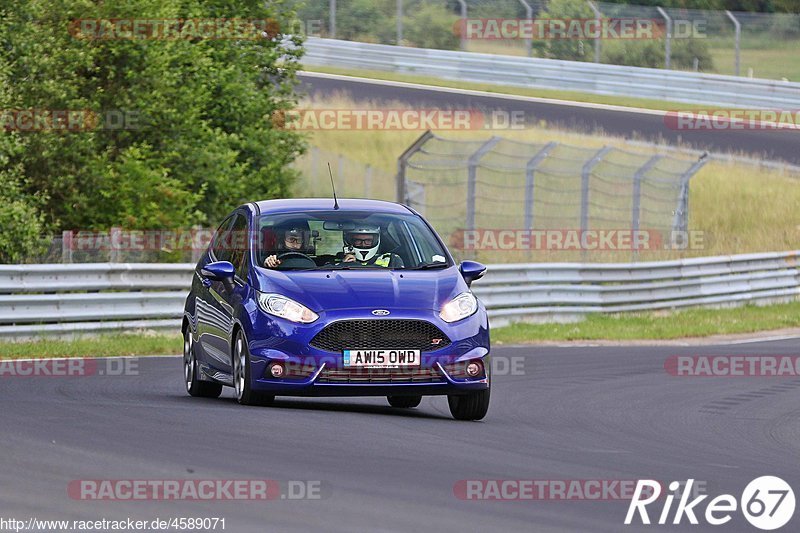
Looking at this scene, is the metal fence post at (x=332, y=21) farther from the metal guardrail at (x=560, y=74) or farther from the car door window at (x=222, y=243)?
the car door window at (x=222, y=243)

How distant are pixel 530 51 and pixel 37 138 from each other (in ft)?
71.0

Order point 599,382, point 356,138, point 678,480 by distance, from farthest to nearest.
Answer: point 356,138 → point 599,382 → point 678,480

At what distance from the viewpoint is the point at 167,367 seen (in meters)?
16.2

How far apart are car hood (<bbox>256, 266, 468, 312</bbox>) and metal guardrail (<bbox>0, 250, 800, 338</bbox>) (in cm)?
724

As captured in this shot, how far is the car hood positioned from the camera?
1115 cm

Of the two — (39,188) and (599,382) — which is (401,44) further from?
(599,382)

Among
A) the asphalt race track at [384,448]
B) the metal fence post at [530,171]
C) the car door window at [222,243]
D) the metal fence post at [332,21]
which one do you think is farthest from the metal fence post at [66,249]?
the metal fence post at [332,21]

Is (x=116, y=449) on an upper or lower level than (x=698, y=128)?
upper

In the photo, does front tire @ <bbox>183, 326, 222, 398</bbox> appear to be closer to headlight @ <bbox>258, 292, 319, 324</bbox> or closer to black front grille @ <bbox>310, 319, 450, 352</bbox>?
headlight @ <bbox>258, 292, 319, 324</bbox>

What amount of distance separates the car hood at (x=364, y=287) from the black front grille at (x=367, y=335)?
122 mm

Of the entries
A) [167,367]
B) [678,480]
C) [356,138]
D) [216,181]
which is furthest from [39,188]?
[678,480]

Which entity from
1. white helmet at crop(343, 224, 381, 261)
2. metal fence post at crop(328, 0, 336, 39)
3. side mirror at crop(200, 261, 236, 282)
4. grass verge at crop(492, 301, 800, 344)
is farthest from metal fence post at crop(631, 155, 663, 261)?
metal fence post at crop(328, 0, 336, 39)

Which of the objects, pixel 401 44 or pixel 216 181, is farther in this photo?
pixel 401 44

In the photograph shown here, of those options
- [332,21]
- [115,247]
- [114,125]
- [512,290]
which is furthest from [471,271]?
[332,21]
